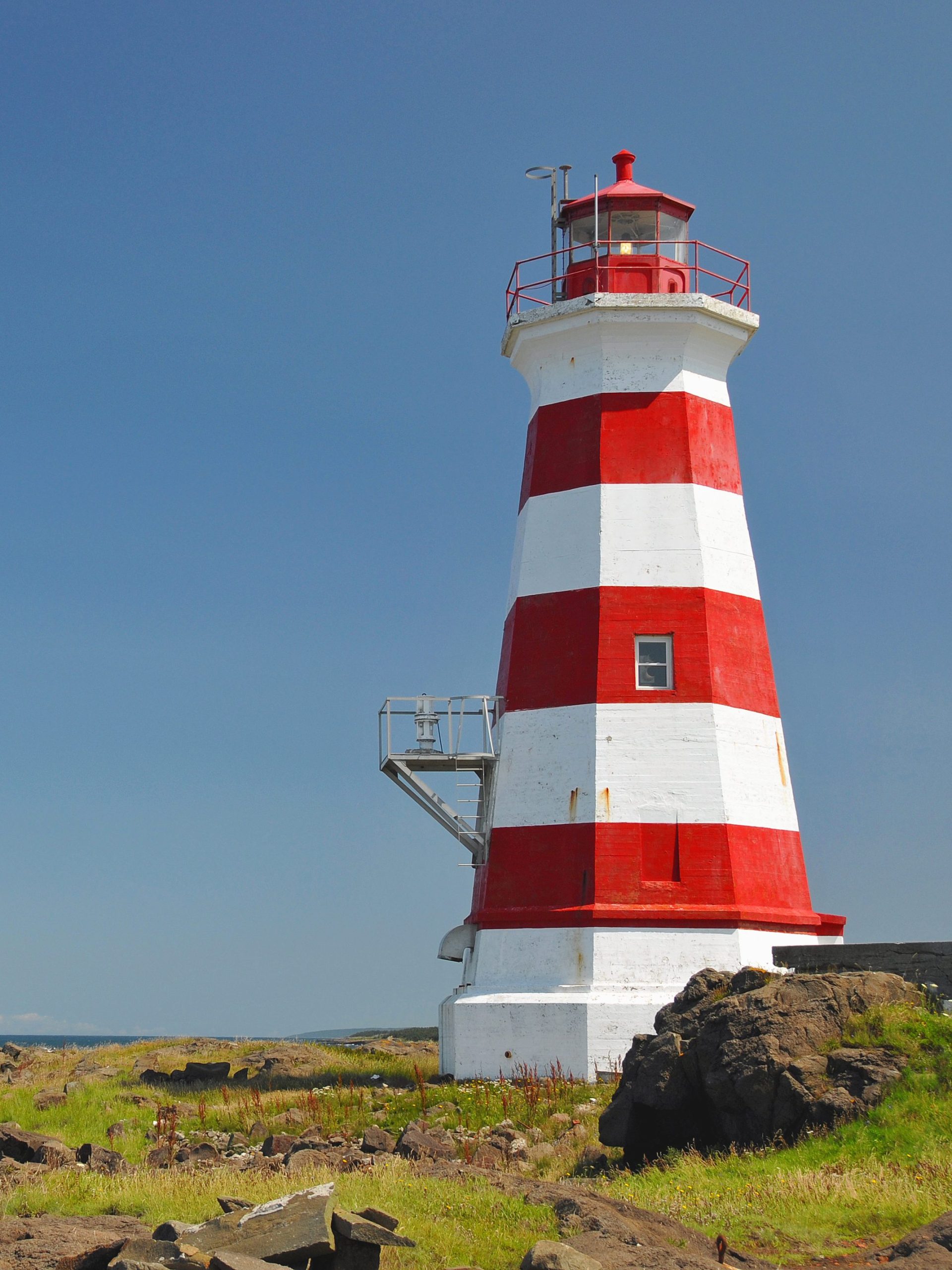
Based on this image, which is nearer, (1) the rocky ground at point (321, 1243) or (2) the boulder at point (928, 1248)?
(1) the rocky ground at point (321, 1243)

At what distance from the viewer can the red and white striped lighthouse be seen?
20328mm

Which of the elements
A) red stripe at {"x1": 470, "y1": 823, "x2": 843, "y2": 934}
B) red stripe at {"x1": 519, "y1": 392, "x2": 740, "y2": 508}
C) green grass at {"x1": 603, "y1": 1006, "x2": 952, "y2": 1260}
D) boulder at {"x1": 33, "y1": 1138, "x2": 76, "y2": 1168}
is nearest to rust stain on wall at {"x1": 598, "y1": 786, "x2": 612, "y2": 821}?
red stripe at {"x1": 470, "y1": 823, "x2": 843, "y2": 934}

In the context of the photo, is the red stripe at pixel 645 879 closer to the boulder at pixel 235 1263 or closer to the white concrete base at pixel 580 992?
the white concrete base at pixel 580 992

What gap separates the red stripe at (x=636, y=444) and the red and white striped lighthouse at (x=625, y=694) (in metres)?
0.03

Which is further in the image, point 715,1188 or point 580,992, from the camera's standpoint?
point 580,992

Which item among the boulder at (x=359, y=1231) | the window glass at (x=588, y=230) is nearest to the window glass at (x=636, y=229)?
the window glass at (x=588, y=230)

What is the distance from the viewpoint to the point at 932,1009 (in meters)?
15.1

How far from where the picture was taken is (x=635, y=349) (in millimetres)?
22594

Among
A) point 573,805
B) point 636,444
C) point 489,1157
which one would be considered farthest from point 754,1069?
point 636,444

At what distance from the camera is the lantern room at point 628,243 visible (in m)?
23.1

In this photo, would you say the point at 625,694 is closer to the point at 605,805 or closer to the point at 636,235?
the point at 605,805

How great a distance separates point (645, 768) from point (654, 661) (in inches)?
64.6

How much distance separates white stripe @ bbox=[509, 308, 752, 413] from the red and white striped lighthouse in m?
0.03

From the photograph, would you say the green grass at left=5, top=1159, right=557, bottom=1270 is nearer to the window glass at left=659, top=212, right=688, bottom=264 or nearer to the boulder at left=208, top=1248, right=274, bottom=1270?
the boulder at left=208, top=1248, right=274, bottom=1270
